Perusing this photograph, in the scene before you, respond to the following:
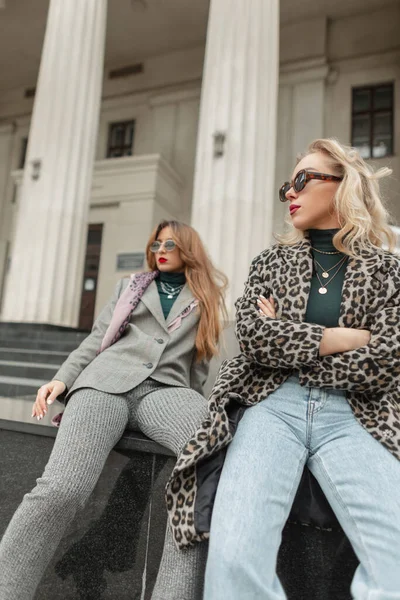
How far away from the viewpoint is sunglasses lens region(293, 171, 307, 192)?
171 centimetres

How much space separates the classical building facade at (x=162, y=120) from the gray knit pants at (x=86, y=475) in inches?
170

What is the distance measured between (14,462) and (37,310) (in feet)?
18.8

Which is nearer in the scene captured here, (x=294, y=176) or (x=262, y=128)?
(x=294, y=176)

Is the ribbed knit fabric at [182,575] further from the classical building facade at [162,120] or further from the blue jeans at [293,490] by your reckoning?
the classical building facade at [162,120]

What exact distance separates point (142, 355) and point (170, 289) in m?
0.45

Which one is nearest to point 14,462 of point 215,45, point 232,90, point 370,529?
point 370,529

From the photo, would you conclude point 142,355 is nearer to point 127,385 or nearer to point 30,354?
point 127,385

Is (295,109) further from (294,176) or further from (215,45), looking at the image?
(294,176)

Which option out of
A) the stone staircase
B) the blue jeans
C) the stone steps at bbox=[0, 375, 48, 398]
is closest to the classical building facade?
the stone staircase

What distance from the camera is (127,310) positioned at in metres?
2.21

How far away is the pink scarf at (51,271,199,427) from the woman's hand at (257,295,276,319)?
2.06ft

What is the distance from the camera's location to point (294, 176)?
1.77 metres

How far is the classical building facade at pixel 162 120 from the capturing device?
6754 millimetres

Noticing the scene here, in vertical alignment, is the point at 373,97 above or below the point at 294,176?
above
